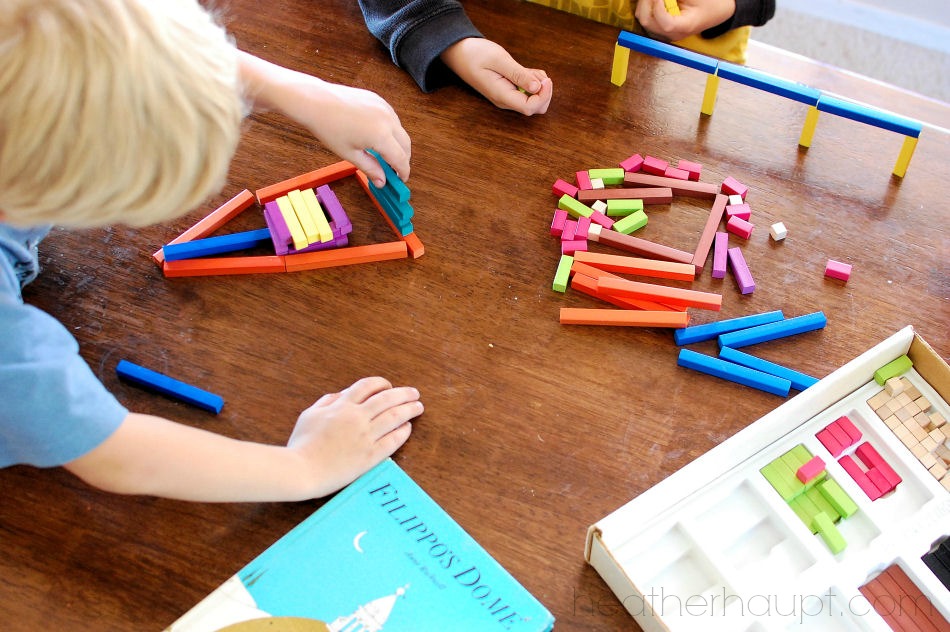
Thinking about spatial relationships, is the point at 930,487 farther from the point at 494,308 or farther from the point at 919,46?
the point at 919,46

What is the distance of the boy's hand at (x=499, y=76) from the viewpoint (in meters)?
1.21

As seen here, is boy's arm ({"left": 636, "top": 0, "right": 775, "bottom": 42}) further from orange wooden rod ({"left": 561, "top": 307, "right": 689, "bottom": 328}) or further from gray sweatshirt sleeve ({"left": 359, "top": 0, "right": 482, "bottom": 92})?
orange wooden rod ({"left": 561, "top": 307, "right": 689, "bottom": 328})

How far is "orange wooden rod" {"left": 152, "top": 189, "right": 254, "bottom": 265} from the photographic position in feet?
3.55

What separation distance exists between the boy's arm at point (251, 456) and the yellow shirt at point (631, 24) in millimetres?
785

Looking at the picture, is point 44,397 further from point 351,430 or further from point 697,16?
point 697,16

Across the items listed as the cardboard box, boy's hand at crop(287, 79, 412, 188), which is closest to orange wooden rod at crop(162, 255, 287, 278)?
boy's hand at crop(287, 79, 412, 188)

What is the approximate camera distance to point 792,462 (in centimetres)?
89

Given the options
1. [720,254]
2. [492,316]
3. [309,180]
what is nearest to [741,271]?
[720,254]

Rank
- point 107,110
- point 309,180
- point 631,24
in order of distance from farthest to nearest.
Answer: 1. point 631,24
2. point 309,180
3. point 107,110

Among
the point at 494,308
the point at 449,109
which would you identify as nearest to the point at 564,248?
the point at 494,308

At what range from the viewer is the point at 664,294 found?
3.38 feet

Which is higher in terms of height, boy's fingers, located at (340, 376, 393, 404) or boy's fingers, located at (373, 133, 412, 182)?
boy's fingers, located at (373, 133, 412, 182)

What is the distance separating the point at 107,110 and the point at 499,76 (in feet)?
2.13

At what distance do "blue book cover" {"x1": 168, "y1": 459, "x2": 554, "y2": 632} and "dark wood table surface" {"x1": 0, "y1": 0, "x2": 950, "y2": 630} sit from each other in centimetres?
3
